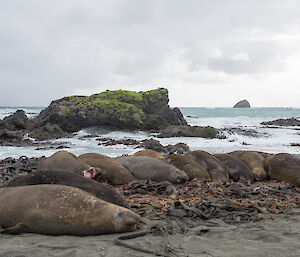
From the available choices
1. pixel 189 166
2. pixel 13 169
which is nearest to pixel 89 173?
pixel 189 166

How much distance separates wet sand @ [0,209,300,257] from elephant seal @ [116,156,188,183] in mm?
3044

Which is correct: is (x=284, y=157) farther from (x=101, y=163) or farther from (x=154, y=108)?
(x=154, y=108)

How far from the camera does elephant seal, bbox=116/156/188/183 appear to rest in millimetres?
6891

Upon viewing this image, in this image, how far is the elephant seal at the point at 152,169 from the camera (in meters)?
6.89

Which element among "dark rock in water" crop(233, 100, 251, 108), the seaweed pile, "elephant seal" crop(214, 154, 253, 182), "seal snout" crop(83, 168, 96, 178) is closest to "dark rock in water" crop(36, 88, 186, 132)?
"elephant seal" crop(214, 154, 253, 182)

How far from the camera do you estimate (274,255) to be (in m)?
2.61

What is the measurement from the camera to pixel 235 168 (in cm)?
811

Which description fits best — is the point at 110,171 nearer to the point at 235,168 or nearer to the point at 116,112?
the point at 235,168

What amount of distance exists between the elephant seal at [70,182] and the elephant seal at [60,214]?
43cm

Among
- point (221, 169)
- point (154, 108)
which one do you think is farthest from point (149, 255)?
point (154, 108)

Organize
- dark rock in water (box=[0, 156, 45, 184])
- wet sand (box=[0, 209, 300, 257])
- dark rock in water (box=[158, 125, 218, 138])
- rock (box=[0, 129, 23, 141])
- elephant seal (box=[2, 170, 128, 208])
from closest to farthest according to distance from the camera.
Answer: wet sand (box=[0, 209, 300, 257]) < elephant seal (box=[2, 170, 128, 208]) < dark rock in water (box=[0, 156, 45, 184]) < rock (box=[0, 129, 23, 141]) < dark rock in water (box=[158, 125, 218, 138])

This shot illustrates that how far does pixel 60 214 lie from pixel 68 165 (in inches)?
132

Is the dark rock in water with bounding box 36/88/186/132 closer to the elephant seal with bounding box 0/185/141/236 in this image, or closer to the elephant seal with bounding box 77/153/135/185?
the elephant seal with bounding box 77/153/135/185

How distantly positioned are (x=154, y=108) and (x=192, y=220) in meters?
21.9
